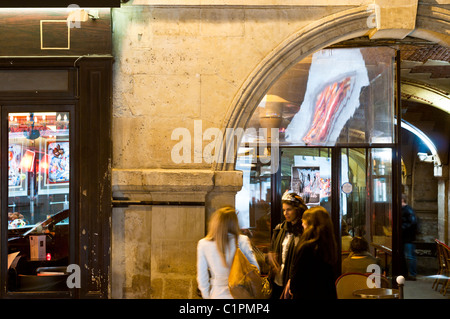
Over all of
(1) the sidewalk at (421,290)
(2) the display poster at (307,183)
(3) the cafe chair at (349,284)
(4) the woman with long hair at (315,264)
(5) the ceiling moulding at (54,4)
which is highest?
(5) the ceiling moulding at (54,4)

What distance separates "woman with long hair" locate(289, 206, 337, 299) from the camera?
4555 millimetres

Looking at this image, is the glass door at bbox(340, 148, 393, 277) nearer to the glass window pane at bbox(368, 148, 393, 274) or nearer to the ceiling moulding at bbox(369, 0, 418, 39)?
the glass window pane at bbox(368, 148, 393, 274)

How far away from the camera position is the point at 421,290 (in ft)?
28.1

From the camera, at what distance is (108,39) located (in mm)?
5785

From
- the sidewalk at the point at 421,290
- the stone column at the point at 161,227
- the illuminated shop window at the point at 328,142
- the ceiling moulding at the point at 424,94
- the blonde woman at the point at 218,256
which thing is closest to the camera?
the blonde woman at the point at 218,256

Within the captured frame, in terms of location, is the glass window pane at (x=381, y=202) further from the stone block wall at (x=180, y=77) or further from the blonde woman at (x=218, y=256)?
the blonde woman at (x=218, y=256)

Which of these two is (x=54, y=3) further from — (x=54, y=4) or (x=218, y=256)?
(x=218, y=256)

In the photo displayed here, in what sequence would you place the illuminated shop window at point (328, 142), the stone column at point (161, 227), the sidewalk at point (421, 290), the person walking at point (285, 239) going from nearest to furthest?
the person walking at point (285, 239), the stone column at point (161, 227), the illuminated shop window at point (328, 142), the sidewalk at point (421, 290)

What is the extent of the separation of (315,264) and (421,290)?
480cm

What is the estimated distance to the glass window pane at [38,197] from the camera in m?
5.96

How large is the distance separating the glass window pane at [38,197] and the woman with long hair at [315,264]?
2708mm

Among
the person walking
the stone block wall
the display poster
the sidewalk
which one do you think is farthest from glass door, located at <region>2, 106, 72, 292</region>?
the sidewalk

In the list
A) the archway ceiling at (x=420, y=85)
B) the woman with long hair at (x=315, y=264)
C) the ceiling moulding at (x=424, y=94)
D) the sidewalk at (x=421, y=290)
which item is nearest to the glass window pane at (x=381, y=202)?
the sidewalk at (x=421, y=290)

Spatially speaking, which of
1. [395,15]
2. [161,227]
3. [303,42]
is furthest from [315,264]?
[395,15]
